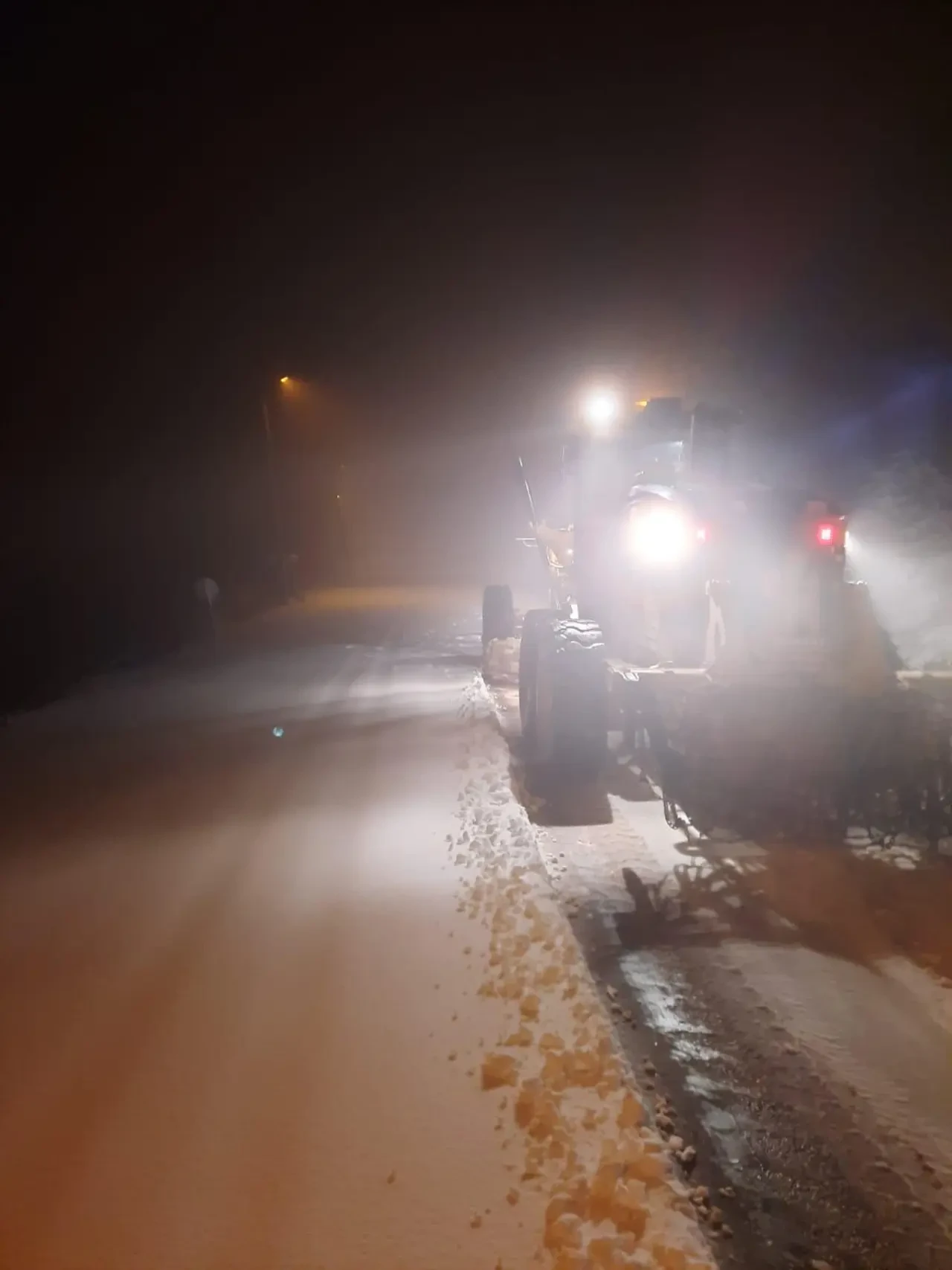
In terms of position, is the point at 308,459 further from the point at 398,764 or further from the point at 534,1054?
the point at 534,1054

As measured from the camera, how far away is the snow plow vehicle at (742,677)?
19.9 feet

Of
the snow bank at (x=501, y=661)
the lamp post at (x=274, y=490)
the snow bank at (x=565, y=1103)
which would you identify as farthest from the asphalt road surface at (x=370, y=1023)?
the lamp post at (x=274, y=490)

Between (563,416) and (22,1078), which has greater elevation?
(563,416)

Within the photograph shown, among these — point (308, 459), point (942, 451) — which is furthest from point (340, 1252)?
point (308, 459)

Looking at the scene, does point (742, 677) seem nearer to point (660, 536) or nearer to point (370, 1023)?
point (660, 536)

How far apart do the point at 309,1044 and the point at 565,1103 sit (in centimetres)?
113

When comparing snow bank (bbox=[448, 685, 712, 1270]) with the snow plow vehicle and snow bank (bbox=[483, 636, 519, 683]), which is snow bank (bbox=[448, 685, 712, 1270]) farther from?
snow bank (bbox=[483, 636, 519, 683])

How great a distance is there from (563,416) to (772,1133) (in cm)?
875

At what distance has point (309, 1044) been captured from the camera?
418 centimetres

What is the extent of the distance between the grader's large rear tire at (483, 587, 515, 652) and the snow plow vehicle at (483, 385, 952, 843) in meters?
5.80

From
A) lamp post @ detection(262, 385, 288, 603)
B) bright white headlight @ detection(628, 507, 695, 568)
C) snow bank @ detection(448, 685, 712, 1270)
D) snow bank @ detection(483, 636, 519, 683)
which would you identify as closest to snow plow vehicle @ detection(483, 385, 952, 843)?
bright white headlight @ detection(628, 507, 695, 568)

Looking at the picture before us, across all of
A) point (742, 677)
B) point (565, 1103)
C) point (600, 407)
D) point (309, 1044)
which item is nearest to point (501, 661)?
point (600, 407)

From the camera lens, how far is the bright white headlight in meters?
7.19

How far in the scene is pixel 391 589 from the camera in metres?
31.2
